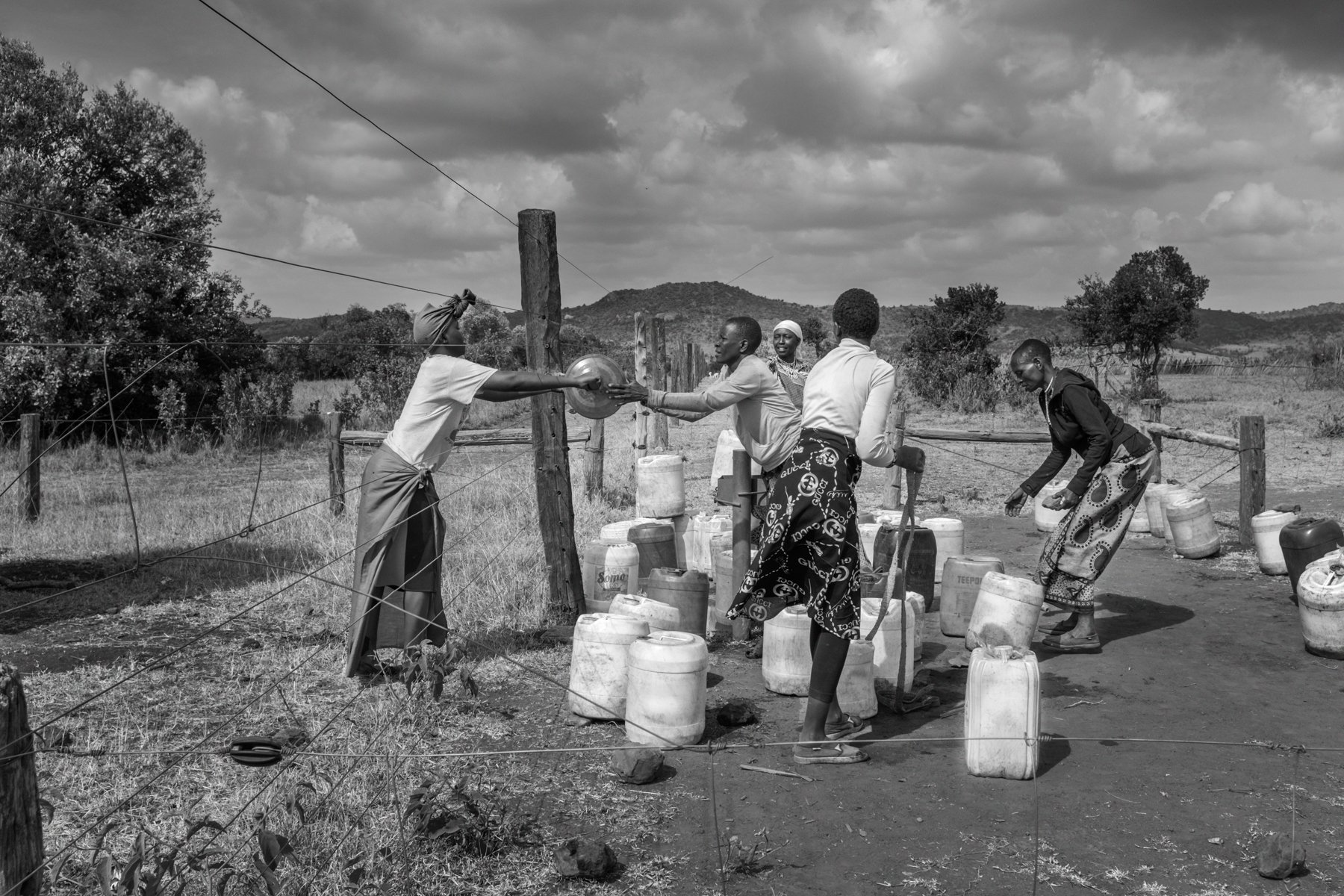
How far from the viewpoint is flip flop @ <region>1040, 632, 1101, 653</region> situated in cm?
636

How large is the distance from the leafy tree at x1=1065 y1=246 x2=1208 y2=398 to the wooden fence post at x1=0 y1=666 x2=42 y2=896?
23194 mm

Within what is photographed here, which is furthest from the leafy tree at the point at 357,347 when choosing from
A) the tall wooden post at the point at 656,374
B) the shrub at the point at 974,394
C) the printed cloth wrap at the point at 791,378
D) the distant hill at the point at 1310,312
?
→ the distant hill at the point at 1310,312

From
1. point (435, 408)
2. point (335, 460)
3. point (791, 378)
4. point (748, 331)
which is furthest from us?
point (335, 460)

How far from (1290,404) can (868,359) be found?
19496 mm

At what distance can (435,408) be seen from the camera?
5.23 meters

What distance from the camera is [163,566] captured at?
27.8ft

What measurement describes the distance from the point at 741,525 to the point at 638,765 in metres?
2.28

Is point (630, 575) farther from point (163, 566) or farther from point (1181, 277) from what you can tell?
point (1181, 277)

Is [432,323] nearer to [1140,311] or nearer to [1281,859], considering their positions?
[1281,859]

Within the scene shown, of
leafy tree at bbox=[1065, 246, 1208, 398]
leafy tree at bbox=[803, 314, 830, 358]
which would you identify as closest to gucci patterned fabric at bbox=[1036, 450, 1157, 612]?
leafy tree at bbox=[1065, 246, 1208, 398]

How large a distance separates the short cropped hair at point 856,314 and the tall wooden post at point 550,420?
228 centimetres

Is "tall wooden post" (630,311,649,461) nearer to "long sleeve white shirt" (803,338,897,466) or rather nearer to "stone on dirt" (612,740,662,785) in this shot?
"long sleeve white shirt" (803,338,897,466)

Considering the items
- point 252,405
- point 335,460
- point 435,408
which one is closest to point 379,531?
point 435,408

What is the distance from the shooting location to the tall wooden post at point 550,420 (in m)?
6.47
